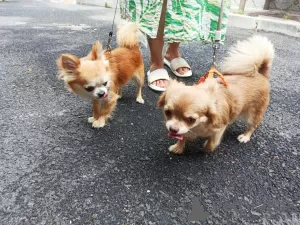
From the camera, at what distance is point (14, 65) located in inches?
128

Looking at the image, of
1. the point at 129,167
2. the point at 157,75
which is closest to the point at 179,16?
the point at 157,75

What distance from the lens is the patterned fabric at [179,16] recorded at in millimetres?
2525

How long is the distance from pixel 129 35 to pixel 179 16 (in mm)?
491

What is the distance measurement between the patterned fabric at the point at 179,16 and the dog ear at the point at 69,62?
86 centimetres

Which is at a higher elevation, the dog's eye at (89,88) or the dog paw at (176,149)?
the dog's eye at (89,88)

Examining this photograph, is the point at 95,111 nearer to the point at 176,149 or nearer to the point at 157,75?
the point at 176,149

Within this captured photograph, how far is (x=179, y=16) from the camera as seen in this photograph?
2566mm

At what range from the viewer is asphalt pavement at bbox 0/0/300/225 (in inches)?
57.7

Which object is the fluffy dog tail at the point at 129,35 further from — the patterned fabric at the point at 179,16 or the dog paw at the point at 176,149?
the dog paw at the point at 176,149

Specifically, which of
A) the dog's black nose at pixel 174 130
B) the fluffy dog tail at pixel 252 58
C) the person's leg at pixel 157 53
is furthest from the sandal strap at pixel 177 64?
the dog's black nose at pixel 174 130

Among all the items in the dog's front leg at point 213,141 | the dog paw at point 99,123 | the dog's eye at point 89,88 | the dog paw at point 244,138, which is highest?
the dog's eye at point 89,88

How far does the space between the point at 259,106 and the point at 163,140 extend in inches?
29.3

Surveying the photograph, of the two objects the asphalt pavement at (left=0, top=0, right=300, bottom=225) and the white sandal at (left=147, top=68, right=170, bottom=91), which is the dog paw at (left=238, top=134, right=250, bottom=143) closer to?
the asphalt pavement at (left=0, top=0, right=300, bottom=225)

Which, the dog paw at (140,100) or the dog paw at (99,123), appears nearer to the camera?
the dog paw at (99,123)
